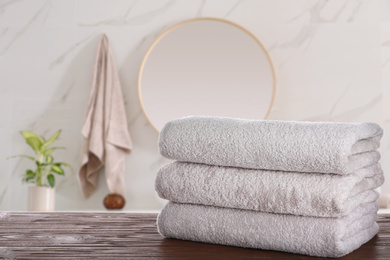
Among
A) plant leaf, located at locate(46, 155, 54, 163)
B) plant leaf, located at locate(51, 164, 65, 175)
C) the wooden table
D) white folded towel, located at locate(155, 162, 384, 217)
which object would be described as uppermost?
white folded towel, located at locate(155, 162, 384, 217)

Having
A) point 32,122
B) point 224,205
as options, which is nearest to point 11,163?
point 32,122

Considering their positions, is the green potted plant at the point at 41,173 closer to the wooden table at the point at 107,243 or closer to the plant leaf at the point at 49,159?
the plant leaf at the point at 49,159

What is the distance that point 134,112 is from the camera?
7.67 feet

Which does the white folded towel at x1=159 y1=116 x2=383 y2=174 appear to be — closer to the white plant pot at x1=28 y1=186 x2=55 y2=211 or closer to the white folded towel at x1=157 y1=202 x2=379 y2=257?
the white folded towel at x1=157 y1=202 x2=379 y2=257

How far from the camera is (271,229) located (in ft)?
1.98

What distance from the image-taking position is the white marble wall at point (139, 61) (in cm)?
226

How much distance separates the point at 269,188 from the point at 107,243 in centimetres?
19

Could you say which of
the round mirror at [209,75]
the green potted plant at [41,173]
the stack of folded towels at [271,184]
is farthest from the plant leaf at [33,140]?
the stack of folded towels at [271,184]

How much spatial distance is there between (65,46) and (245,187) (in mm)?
1942

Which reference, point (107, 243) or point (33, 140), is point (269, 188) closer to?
point (107, 243)

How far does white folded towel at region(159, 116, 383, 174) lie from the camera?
0.57 metres

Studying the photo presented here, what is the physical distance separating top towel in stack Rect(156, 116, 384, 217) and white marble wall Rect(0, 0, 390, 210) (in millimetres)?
1617

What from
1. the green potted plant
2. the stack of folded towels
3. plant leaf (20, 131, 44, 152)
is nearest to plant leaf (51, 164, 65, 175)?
the green potted plant

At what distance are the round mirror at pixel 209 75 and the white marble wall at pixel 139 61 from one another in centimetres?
10
